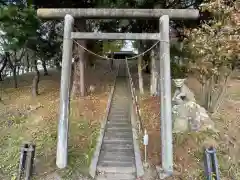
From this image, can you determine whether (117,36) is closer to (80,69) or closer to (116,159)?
(116,159)

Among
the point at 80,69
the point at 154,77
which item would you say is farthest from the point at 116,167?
the point at 80,69

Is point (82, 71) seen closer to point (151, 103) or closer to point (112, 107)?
point (112, 107)

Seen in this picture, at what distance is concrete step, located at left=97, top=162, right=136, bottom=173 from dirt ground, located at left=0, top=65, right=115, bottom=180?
0.41m

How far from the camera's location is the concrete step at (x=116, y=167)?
24.1 ft

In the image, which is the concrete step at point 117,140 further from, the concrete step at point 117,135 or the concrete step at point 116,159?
the concrete step at point 116,159

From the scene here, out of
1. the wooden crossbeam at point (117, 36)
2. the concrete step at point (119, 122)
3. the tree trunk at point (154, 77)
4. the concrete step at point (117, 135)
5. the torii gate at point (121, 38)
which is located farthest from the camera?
the tree trunk at point (154, 77)

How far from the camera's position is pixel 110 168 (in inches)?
292

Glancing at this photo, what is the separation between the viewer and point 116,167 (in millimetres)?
7461

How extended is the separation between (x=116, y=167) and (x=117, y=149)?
87 centimetres

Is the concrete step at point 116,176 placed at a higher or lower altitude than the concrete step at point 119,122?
Result: lower

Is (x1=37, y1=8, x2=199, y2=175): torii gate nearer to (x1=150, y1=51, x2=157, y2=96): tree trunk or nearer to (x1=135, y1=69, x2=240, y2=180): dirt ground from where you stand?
(x1=135, y1=69, x2=240, y2=180): dirt ground

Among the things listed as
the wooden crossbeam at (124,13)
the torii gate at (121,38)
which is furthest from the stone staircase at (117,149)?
the wooden crossbeam at (124,13)

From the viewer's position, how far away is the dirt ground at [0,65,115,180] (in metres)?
7.36

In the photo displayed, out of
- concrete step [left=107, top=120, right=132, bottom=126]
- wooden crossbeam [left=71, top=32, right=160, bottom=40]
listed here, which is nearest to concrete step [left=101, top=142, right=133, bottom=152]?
concrete step [left=107, top=120, right=132, bottom=126]
